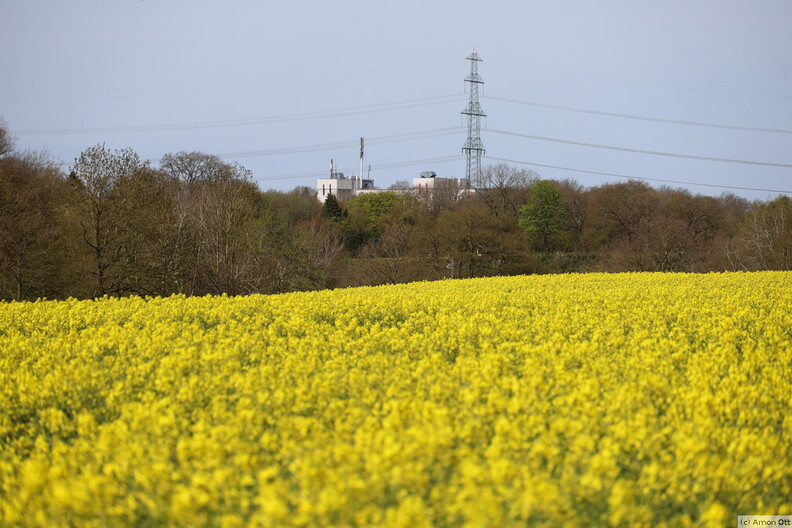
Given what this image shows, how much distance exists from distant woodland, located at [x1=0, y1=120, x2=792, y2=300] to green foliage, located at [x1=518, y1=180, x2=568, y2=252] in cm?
13

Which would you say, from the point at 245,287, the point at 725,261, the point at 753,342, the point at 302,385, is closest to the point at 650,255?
the point at 725,261

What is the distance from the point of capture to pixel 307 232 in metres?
47.7

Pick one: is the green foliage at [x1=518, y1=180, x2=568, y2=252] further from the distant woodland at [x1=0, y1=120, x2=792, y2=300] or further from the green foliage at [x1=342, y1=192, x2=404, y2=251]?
the green foliage at [x1=342, y1=192, x2=404, y2=251]

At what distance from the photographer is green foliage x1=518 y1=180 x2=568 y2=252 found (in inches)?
2803

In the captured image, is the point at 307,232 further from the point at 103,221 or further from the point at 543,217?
the point at 543,217

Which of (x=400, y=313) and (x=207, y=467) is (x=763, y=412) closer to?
(x=207, y=467)

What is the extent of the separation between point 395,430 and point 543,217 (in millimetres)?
69247

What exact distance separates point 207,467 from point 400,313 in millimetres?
6733

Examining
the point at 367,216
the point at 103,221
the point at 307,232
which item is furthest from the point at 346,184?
the point at 103,221

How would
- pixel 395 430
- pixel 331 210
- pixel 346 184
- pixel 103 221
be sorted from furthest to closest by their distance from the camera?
pixel 346 184, pixel 331 210, pixel 103 221, pixel 395 430

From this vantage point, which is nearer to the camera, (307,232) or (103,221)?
(103,221)

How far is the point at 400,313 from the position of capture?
1045 centimetres

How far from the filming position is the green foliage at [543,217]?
Answer: 234 feet

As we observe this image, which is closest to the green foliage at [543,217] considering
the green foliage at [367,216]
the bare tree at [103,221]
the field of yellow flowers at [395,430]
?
the green foliage at [367,216]
